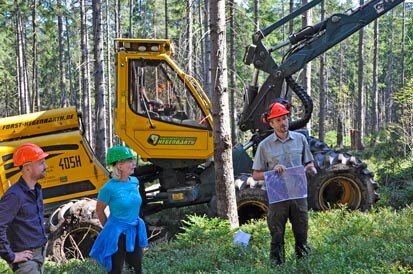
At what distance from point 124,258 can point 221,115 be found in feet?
8.94

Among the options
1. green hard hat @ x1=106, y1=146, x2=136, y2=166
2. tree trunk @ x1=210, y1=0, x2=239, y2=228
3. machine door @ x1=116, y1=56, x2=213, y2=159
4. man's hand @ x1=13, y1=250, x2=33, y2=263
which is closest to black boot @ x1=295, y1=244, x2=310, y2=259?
tree trunk @ x1=210, y1=0, x2=239, y2=228

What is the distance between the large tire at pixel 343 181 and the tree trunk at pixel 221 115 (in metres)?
1.80

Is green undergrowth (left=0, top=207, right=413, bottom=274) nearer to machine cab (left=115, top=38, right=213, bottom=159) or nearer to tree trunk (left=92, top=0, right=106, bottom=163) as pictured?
machine cab (left=115, top=38, right=213, bottom=159)

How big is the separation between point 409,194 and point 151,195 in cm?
497

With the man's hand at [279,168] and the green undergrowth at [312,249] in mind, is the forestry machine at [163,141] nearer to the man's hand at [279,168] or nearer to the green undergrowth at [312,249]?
the green undergrowth at [312,249]

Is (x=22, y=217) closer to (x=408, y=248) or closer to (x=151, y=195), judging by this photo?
(x=408, y=248)

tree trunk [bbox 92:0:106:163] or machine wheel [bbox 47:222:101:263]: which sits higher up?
tree trunk [bbox 92:0:106:163]

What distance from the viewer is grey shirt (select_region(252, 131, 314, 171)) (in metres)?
5.27

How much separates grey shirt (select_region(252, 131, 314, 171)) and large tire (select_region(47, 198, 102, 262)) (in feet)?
11.1

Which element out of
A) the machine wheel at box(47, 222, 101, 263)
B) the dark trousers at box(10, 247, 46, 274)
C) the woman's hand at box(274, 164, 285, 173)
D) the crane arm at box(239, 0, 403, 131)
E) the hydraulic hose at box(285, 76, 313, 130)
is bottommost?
the machine wheel at box(47, 222, 101, 263)

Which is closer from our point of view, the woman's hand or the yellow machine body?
the woman's hand

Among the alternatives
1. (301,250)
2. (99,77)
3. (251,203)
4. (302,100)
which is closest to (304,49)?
(302,100)

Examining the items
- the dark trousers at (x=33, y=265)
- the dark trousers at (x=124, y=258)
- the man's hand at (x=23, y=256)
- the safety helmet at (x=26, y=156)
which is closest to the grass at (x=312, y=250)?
the dark trousers at (x=124, y=258)

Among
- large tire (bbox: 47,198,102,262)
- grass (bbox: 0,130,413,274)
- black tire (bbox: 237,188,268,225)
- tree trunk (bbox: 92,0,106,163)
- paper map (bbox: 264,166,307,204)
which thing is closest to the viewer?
grass (bbox: 0,130,413,274)
